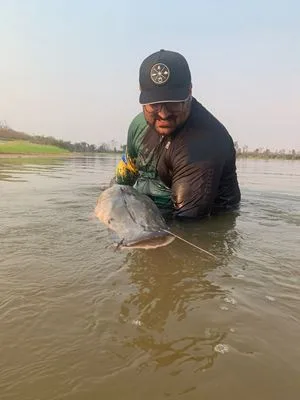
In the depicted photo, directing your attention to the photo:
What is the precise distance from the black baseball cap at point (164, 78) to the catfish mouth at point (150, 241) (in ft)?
4.28

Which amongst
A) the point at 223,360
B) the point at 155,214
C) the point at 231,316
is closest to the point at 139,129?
the point at 155,214

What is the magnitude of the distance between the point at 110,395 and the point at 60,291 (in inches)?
34.6

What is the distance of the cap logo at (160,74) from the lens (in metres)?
3.70

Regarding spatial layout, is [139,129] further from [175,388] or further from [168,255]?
[175,388]

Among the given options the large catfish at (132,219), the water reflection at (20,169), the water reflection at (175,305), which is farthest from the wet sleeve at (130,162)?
the water reflection at (20,169)

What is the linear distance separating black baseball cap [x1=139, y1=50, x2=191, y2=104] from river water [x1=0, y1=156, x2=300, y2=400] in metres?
1.40

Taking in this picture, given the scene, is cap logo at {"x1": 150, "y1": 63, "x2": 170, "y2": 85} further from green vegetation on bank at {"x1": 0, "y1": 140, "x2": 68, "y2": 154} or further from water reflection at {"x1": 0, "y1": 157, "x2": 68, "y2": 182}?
green vegetation on bank at {"x1": 0, "y1": 140, "x2": 68, "y2": 154}

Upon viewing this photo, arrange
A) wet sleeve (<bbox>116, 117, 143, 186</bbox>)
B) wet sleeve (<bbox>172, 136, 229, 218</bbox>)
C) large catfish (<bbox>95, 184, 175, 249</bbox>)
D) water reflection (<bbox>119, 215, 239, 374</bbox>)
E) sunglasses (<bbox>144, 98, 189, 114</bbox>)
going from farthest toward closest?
1. wet sleeve (<bbox>116, 117, 143, 186</bbox>)
2. wet sleeve (<bbox>172, 136, 229, 218</bbox>)
3. sunglasses (<bbox>144, 98, 189, 114</bbox>)
4. large catfish (<bbox>95, 184, 175, 249</bbox>)
5. water reflection (<bbox>119, 215, 239, 374</bbox>)

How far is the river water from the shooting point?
50.5 inches

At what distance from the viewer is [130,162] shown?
503cm

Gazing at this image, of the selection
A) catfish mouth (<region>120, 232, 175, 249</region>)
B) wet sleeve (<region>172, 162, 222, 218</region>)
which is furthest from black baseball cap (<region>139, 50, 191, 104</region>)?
catfish mouth (<region>120, 232, 175, 249</region>)

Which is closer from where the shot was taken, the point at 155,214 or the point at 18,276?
the point at 18,276

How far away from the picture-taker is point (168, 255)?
2803 millimetres

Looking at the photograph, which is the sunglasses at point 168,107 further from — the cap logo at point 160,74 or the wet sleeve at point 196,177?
the wet sleeve at point 196,177
